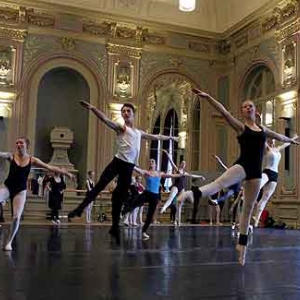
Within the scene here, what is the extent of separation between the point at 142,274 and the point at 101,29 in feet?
42.2

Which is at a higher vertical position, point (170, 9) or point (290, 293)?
point (170, 9)

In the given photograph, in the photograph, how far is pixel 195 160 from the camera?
1672 cm

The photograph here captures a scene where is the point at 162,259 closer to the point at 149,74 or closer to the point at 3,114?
the point at 3,114

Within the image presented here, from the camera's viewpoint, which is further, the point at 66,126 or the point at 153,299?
the point at 66,126

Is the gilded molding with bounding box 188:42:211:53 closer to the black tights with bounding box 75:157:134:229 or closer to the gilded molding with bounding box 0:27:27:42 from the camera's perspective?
the gilded molding with bounding box 0:27:27:42

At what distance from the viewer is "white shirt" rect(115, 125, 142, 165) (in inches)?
206

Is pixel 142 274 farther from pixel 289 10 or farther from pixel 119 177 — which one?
pixel 289 10

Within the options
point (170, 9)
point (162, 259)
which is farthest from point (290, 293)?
point (170, 9)

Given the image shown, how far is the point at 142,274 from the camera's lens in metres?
3.61

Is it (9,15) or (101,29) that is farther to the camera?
(101,29)

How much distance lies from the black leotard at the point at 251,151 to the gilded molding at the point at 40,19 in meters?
12.1

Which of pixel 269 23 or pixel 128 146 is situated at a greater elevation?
pixel 269 23

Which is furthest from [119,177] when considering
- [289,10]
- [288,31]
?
[289,10]

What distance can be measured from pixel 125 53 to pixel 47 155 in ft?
14.0
